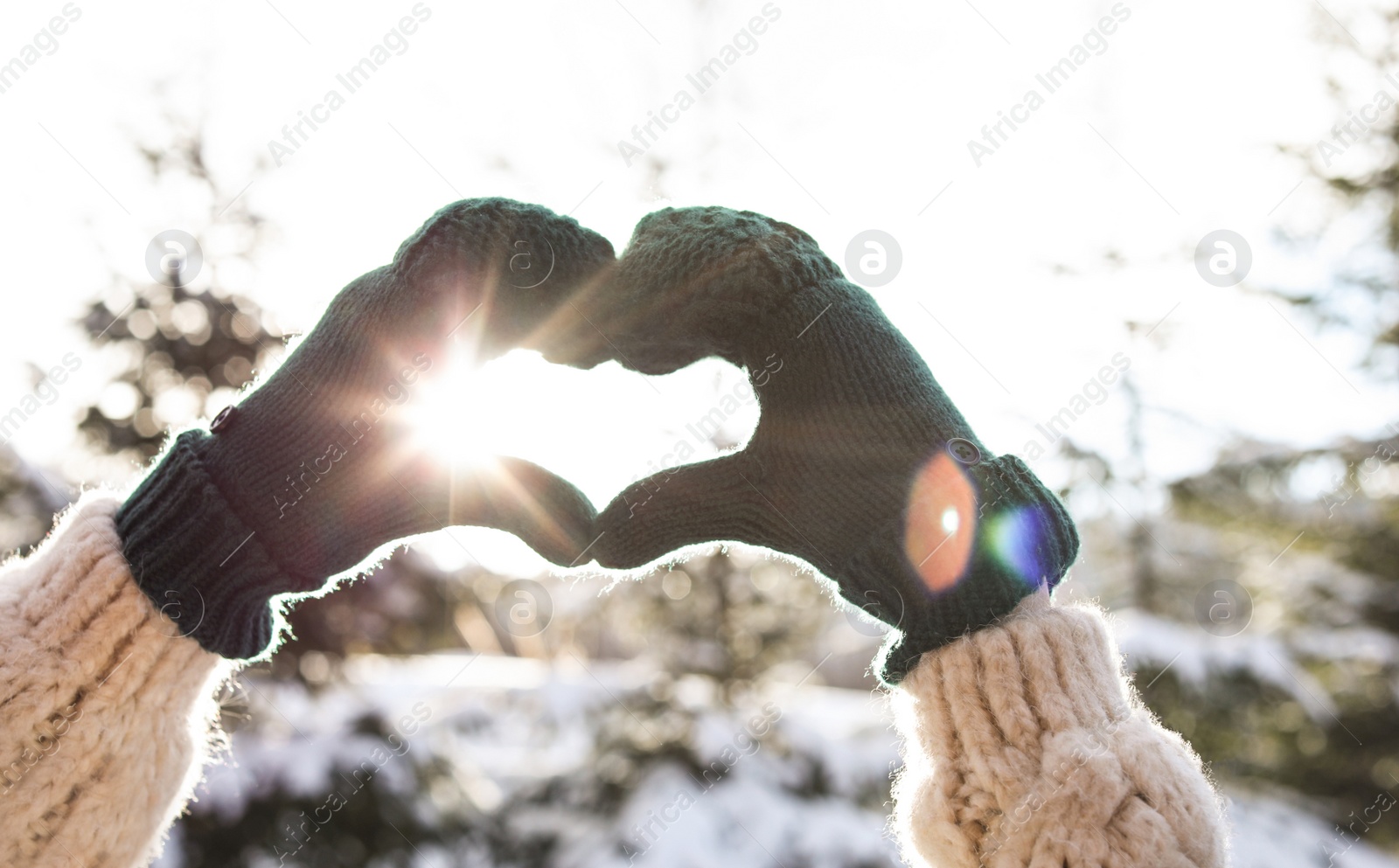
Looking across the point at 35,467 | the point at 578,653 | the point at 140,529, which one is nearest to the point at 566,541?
the point at 140,529

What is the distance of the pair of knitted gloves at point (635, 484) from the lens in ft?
3.29

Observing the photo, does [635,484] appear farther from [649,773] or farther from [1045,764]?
[649,773]

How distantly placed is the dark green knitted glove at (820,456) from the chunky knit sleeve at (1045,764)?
60 mm

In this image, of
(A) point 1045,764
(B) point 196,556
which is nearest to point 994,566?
(A) point 1045,764

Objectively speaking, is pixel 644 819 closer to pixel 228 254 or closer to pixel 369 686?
pixel 369 686

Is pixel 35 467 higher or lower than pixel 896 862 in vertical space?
lower

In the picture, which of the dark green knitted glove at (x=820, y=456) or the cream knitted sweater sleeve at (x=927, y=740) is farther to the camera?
the dark green knitted glove at (x=820, y=456)

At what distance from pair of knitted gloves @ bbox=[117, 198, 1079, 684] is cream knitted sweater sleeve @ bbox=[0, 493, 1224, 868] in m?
0.05


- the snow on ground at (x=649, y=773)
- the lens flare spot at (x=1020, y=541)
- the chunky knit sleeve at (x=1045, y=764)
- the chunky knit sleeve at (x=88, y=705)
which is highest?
the lens flare spot at (x=1020, y=541)

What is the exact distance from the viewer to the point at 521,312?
3.70ft

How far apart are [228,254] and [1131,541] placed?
18.3 feet

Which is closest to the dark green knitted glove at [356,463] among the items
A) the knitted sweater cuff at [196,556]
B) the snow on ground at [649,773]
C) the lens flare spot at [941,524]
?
the knitted sweater cuff at [196,556]

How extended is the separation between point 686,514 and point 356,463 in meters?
0.46

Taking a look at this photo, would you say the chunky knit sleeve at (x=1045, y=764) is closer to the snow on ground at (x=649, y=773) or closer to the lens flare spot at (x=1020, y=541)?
the lens flare spot at (x=1020, y=541)
